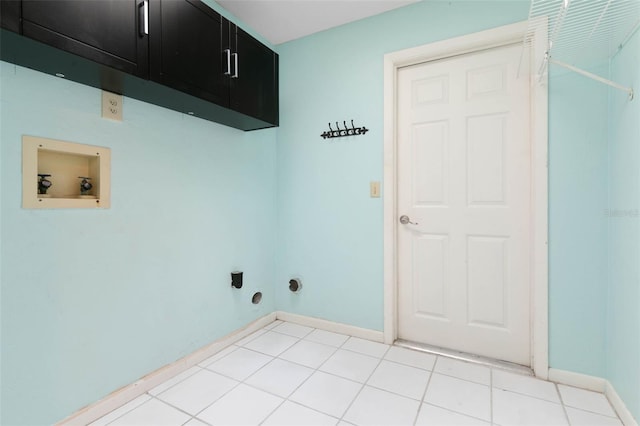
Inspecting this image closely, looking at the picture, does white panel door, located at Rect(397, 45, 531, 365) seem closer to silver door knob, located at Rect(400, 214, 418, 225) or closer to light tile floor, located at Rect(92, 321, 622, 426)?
silver door knob, located at Rect(400, 214, 418, 225)

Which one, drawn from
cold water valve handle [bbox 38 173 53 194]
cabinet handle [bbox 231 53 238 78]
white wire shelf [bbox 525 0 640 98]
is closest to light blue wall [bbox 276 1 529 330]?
white wire shelf [bbox 525 0 640 98]

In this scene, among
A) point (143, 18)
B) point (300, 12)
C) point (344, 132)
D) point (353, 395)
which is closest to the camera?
point (143, 18)

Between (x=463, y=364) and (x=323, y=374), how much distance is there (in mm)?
946

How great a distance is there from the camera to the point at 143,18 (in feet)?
4.54

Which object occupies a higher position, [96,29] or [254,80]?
[254,80]

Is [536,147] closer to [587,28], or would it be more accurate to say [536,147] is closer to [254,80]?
[587,28]

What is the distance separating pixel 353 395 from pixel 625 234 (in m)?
1.63

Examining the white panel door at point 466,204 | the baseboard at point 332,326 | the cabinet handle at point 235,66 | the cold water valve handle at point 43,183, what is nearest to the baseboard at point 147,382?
the baseboard at point 332,326

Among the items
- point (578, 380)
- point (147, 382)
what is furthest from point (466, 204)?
point (147, 382)

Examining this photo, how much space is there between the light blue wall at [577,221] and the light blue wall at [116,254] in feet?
7.02

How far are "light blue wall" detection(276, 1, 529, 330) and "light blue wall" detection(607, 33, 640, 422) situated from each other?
986 millimetres

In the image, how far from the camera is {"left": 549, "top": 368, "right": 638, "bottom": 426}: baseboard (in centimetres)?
147

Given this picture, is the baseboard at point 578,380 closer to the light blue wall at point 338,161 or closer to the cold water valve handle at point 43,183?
the light blue wall at point 338,161

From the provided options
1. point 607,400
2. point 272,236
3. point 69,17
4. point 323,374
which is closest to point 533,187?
point 607,400
